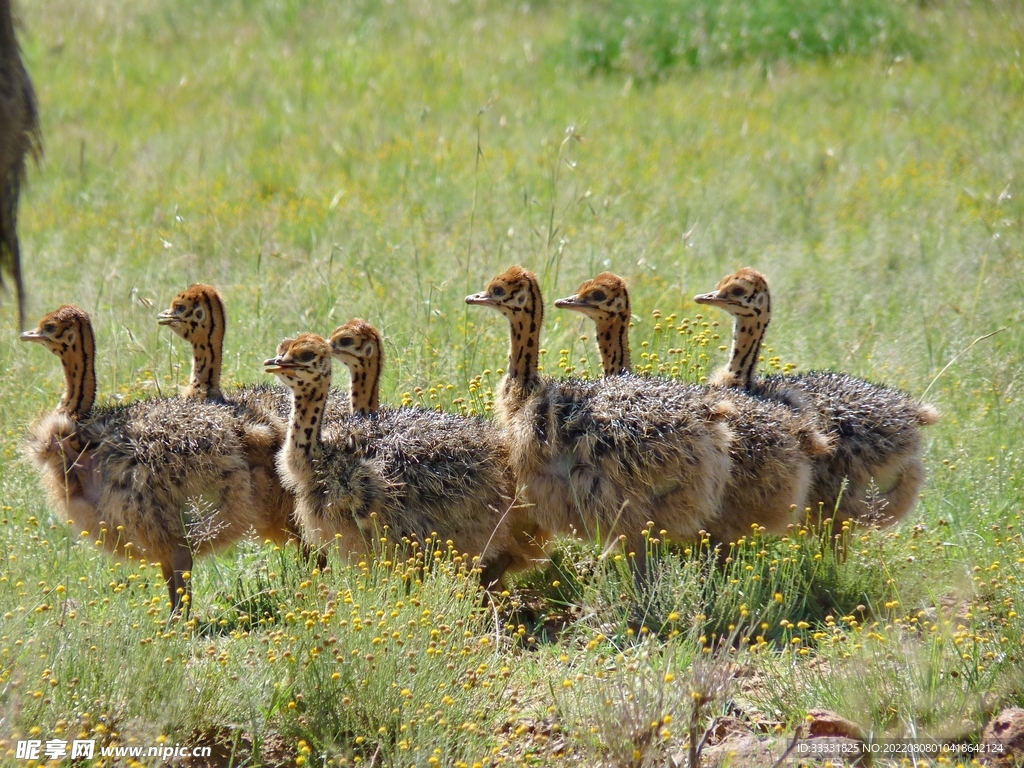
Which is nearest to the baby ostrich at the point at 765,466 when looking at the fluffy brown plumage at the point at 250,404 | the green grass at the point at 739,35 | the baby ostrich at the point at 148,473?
the fluffy brown plumage at the point at 250,404

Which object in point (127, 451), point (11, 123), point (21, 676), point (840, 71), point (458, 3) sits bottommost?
point (21, 676)

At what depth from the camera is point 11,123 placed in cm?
557

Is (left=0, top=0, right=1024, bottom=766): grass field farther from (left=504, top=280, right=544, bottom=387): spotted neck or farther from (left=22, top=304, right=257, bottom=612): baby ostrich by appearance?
(left=504, top=280, right=544, bottom=387): spotted neck

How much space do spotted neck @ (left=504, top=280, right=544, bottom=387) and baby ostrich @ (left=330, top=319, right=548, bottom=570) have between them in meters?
0.31

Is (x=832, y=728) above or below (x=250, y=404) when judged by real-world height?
below

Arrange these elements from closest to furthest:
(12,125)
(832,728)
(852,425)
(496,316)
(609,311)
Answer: (832,728)
(12,125)
(852,425)
(609,311)
(496,316)

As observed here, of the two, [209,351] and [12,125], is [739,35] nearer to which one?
[209,351]

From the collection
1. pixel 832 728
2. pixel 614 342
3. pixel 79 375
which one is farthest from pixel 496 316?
pixel 832 728

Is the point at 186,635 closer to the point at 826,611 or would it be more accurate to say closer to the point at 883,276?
the point at 826,611

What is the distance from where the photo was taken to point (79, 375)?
566 cm

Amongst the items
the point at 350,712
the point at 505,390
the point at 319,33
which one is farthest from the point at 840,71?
the point at 350,712

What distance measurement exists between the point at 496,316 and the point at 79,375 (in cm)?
297

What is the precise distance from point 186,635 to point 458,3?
1504cm

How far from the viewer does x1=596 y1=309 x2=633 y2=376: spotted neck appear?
19.8 ft
